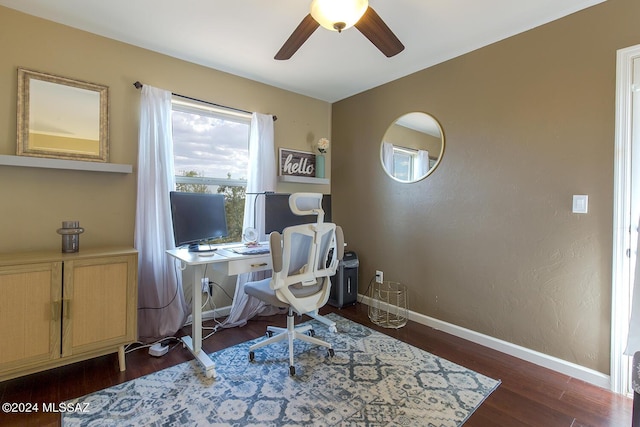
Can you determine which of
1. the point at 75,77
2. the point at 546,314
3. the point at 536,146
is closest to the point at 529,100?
the point at 536,146

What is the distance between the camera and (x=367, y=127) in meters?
3.42

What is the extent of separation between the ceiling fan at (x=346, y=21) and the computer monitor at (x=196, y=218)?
128 centimetres

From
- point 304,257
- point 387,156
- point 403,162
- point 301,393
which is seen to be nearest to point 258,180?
point 304,257

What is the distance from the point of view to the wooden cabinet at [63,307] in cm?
174

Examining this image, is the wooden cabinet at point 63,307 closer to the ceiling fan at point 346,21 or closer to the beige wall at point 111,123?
the beige wall at point 111,123

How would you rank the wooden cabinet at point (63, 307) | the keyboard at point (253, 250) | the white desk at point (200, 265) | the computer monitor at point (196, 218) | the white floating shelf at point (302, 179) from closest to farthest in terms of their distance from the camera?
1. the wooden cabinet at point (63, 307)
2. the white desk at point (200, 265)
3. the computer monitor at point (196, 218)
4. the keyboard at point (253, 250)
5. the white floating shelf at point (302, 179)

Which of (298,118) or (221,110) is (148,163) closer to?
(221,110)

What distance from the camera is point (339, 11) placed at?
4.96 feet

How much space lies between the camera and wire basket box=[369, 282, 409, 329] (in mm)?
2965

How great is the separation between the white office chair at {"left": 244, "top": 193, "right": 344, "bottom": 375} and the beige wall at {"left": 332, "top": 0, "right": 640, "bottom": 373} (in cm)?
110

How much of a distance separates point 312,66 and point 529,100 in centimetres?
181

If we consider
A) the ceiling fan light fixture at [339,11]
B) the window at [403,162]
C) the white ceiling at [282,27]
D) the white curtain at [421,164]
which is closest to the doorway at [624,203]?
the white ceiling at [282,27]

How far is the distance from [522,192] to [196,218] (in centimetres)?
248

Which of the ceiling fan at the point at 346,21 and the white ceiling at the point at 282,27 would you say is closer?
the ceiling fan at the point at 346,21
